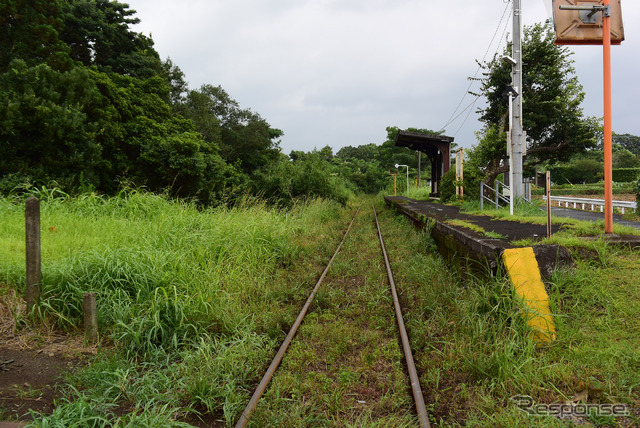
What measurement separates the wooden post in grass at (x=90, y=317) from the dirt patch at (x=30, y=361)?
91mm

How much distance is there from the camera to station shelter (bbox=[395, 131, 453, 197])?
18.5m

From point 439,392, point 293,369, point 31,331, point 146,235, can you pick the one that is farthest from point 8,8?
point 439,392

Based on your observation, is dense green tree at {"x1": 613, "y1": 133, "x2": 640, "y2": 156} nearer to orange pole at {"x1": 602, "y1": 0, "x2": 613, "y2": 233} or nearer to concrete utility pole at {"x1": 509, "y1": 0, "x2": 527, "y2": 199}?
concrete utility pole at {"x1": 509, "y1": 0, "x2": 527, "y2": 199}

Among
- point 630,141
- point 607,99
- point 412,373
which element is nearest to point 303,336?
point 412,373

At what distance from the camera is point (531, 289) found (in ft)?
10.5

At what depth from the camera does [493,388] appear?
8.17ft

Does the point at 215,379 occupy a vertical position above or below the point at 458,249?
below

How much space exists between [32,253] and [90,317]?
886mm

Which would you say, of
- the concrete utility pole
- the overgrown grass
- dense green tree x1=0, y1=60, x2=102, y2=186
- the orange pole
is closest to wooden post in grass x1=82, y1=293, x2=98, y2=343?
the overgrown grass

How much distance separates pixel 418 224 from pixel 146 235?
639 centimetres

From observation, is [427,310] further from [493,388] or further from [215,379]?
[215,379]

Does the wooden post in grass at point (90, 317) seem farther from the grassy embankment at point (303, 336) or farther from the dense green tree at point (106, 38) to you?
the dense green tree at point (106, 38)

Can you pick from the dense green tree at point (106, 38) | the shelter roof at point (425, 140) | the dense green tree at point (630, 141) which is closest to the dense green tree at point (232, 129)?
the dense green tree at point (106, 38)

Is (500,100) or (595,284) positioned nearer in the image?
(595,284)
